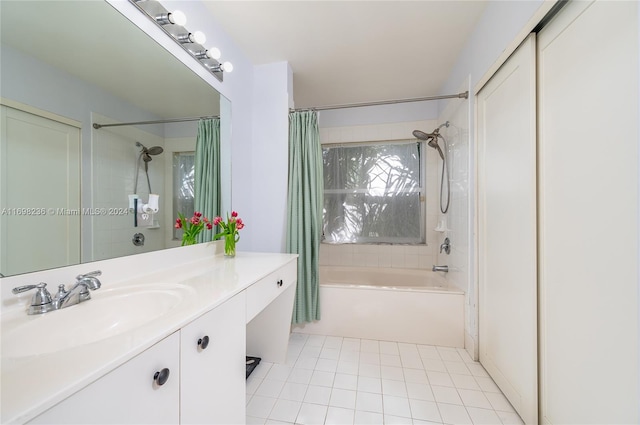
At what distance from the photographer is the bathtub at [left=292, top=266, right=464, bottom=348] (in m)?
1.96

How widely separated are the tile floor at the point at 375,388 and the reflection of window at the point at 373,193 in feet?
4.33

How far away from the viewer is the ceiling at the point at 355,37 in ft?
5.09

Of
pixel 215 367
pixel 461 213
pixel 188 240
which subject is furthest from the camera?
pixel 461 213

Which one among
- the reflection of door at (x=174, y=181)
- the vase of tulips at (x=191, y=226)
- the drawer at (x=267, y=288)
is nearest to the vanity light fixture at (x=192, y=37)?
the reflection of door at (x=174, y=181)

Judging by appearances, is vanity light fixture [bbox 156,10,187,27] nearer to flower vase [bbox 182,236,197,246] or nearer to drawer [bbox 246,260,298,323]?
flower vase [bbox 182,236,197,246]

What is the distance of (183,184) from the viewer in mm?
1396

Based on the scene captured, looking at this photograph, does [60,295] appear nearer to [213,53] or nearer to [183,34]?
[183,34]

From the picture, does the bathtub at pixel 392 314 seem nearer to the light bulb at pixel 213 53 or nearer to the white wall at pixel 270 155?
the white wall at pixel 270 155

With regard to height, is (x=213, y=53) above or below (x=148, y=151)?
above

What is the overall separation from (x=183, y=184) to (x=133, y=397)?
109 centimetres

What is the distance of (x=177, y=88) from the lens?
4.59ft

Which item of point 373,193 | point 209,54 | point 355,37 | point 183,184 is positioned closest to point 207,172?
point 183,184

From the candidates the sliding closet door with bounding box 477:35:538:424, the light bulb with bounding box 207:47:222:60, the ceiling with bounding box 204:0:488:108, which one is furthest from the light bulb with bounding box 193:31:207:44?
the sliding closet door with bounding box 477:35:538:424

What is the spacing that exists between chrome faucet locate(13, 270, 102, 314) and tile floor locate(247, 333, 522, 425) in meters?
0.99
